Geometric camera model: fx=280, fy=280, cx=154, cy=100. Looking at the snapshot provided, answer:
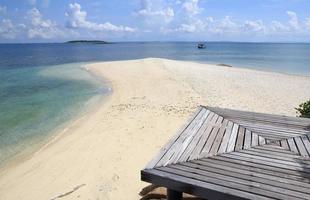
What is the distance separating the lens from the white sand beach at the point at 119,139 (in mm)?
7375

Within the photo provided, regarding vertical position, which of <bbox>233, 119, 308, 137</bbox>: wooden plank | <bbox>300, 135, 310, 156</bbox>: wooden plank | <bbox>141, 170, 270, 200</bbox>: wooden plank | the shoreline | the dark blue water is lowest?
the shoreline

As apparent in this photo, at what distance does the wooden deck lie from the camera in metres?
3.51

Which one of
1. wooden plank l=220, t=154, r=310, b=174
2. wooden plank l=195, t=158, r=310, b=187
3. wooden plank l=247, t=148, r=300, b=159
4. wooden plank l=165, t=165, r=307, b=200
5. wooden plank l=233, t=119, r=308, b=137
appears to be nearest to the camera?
wooden plank l=165, t=165, r=307, b=200

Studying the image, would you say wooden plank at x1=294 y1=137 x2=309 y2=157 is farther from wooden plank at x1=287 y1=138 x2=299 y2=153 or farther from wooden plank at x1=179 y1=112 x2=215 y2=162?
wooden plank at x1=179 y1=112 x2=215 y2=162

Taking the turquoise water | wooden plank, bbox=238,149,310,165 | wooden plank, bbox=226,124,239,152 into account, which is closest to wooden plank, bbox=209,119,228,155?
wooden plank, bbox=226,124,239,152

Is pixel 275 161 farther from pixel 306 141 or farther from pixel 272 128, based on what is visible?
pixel 272 128

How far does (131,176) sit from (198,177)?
411cm

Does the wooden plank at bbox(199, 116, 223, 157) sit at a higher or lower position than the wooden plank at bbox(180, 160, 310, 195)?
higher

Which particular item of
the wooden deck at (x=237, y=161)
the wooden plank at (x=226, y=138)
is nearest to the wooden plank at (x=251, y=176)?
the wooden deck at (x=237, y=161)

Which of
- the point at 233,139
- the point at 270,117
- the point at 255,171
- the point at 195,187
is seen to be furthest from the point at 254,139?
the point at 195,187

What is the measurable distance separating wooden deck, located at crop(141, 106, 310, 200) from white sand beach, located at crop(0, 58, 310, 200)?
8.39ft

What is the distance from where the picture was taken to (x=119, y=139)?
1039 centimetres

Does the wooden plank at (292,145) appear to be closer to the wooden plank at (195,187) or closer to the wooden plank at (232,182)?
the wooden plank at (232,182)

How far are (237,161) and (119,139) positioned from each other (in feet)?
22.0
